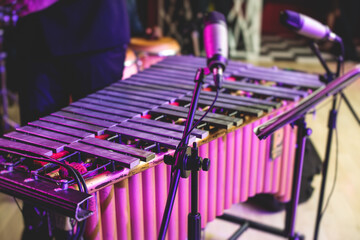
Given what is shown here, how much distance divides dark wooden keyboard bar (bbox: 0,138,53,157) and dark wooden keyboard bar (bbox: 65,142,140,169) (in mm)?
69

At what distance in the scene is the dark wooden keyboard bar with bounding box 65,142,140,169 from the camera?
1.25 m

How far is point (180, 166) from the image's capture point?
113 centimetres

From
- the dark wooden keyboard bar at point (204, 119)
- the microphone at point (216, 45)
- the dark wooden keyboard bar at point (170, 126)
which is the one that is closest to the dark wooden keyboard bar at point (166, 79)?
the dark wooden keyboard bar at point (204, 119)

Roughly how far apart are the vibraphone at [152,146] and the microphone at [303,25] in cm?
31

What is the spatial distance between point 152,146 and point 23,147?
16.1 inches

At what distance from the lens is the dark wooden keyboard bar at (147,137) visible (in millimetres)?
1385

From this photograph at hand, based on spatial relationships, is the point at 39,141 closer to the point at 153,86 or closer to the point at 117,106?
the point at 117,106

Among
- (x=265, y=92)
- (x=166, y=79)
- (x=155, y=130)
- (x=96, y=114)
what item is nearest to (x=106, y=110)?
(x=96, y=114)

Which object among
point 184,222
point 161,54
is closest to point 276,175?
point 184,222

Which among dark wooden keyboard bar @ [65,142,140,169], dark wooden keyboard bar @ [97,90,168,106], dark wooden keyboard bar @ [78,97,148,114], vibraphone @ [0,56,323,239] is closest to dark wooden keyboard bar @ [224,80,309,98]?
vibraphone @ [0,56,323,239]

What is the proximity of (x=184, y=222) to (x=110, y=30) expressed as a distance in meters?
1.04

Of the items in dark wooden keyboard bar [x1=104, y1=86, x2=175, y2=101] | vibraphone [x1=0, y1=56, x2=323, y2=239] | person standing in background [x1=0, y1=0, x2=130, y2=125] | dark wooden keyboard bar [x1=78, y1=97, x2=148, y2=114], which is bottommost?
vibraphone [x1=0, y1=56, x2=323, y2=239]

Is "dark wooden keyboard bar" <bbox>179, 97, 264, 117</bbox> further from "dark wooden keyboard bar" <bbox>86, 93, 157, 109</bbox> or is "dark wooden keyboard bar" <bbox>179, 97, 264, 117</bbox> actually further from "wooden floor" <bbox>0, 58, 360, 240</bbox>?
"wooden floor" <bbox>0, 58, 360, 240</bbox>

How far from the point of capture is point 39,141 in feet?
4.47
